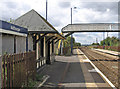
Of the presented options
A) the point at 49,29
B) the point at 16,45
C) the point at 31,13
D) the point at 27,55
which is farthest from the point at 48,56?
the point at 27,55

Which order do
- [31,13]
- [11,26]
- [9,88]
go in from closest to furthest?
1. [9,88]
2. [11,26]
3. [31,13]

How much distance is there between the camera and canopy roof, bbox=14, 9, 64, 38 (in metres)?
10.6

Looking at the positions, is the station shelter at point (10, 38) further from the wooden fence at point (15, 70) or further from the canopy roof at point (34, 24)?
the canopy roof at point (34, 24)

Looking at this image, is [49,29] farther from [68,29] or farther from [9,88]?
[68,29]

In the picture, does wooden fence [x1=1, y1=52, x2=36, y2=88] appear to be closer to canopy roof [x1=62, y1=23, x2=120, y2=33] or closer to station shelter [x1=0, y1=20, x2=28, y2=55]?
station shelter [x1=0, y1=20, x2=28, y2=55]

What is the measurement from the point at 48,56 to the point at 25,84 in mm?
9753

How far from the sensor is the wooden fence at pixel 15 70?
4996mm

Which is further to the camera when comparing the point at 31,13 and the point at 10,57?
the point at 31,13

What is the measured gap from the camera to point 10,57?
541 centimetres

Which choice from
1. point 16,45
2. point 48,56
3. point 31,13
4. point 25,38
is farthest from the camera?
point 48,56

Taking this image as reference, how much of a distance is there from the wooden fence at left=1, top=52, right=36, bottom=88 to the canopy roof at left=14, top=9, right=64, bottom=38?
3.29 meters

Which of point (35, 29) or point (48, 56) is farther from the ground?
point (35, 29)

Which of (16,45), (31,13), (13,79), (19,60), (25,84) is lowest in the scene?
(25,84)

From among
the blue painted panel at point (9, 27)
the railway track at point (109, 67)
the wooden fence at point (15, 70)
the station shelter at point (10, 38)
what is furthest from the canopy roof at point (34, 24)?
the railway track at point (109, 67)
